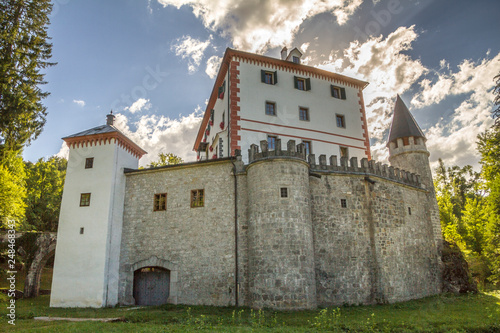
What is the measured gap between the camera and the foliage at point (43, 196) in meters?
35.2

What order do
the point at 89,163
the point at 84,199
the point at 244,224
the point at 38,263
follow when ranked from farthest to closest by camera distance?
the point at 38,263, the point at 89,163, the point at 84,199, the point at 244,224

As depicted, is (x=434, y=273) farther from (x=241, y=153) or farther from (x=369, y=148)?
(x=241, y=153)

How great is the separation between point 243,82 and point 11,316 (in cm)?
1724

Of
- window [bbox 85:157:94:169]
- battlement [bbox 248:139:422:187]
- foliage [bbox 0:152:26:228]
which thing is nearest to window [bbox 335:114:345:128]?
battlement [bbox 248:139:422:187]

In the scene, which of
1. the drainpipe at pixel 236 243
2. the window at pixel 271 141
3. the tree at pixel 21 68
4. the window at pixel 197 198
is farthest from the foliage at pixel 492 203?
the tree at pixel 21 68

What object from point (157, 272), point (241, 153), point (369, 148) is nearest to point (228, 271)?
point (157, 272)

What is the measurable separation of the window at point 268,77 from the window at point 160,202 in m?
10.2

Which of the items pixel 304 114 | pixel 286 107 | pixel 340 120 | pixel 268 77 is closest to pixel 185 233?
pixel 286 107

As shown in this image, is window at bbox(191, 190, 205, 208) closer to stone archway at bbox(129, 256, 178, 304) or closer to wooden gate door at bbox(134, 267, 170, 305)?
stone archway at bbox(129, 256, 178, 304)

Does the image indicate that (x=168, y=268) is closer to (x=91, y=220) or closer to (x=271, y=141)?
(x=91, y=220)

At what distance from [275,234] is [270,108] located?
9.79 metres

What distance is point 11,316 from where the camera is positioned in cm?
1343

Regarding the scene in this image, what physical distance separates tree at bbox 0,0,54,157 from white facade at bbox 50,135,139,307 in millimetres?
3479

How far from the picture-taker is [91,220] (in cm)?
1903
